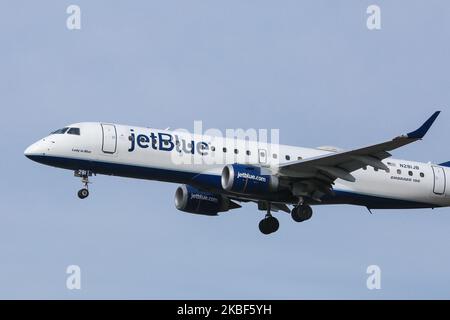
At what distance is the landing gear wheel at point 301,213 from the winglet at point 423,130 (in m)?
7.98

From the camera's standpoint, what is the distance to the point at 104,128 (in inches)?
2101

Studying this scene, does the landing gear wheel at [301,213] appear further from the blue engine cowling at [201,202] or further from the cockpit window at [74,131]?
the cockpit window at [74,131]

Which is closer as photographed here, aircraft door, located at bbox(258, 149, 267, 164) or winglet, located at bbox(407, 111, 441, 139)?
winglet, located at bbox(407, 111, 441, 139)

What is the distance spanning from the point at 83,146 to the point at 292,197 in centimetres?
1010

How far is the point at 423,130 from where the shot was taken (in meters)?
48.4

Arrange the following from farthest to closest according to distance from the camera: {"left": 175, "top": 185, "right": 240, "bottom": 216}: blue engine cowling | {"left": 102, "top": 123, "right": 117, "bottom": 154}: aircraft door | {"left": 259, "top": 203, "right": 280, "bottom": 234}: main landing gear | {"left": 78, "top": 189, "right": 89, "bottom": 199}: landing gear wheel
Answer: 1. {"left": 175, "top": 185, "right": 240, "bottom": 216}: blue engine cowling
2. {"left": 259, "top": 203, "right": 280, "bottom": 234}: main landing gear
3. {"left": 78, "top": 189, "right": 89, "bottom": 199}: landing gear wheel
4. {"left": 102, "top": 123, "right": 117, "bottom": 154}: aircraft door

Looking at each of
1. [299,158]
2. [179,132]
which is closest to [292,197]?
[299,158]

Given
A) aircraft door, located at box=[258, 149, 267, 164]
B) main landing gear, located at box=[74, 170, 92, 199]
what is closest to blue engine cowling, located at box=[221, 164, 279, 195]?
aircraft door, located at box=[258, 149, 267, 164]

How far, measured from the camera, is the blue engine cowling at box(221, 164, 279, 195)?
2067 inches

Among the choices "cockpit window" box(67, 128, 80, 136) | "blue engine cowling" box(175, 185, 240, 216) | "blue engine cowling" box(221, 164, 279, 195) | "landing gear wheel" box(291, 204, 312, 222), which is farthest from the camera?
"blue engine cowling" box(175, 185, 240, 216)

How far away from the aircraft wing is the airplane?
1.7 inches

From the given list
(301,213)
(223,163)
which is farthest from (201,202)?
(301,213)

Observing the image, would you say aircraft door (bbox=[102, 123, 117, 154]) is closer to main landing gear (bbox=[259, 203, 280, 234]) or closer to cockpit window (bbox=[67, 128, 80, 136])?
cockpit window (bbox=[67, 128, 80, 136])

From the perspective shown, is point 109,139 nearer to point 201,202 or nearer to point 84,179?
point 84,179
